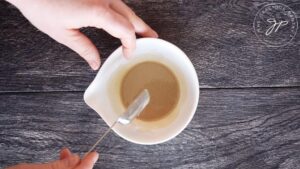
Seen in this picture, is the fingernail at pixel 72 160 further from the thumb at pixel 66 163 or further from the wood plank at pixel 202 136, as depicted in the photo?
the wood plank at pixel 202 136

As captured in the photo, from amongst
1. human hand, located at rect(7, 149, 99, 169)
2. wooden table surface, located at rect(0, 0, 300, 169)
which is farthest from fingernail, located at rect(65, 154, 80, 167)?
wooden table surface, located at rect(0, 0, 300, 169)

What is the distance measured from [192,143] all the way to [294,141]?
0.19 meters

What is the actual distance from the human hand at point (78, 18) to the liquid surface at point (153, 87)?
8cm

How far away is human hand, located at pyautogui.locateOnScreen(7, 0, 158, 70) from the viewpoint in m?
0.71

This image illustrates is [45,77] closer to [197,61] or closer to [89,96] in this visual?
[89,96]

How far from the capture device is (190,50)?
83 centimetres

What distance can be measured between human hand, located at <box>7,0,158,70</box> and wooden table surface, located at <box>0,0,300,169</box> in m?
0.09

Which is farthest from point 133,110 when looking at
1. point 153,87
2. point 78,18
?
point 78,18

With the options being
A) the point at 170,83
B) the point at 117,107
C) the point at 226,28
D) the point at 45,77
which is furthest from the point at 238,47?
the point at 45,77

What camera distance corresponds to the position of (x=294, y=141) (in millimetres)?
817

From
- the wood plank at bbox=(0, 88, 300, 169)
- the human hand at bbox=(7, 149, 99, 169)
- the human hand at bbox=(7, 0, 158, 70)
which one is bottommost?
the wood plank at bbox=(0, 88, 300, 169)

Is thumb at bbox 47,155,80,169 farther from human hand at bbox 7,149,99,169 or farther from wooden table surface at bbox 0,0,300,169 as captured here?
wooden table surface at bbox 0,0,300,169

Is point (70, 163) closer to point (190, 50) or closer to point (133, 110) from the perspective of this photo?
point (133, 110)

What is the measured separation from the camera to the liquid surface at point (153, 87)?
2.69 feet
